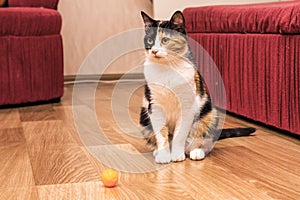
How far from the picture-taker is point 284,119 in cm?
179

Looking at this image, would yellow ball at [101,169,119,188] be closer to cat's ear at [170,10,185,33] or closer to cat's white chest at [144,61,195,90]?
cat's white chest at [144,61,195,90]

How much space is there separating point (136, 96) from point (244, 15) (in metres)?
1.09

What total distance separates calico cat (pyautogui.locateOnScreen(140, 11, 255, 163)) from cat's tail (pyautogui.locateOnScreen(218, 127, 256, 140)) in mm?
185

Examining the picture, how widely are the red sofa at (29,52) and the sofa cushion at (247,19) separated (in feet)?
2.45

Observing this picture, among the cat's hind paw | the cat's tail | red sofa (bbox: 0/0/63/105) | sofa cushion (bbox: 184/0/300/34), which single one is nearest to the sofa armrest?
red sofa (bbox: 0/0/63/105)

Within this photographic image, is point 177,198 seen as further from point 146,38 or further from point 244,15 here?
point 244,15

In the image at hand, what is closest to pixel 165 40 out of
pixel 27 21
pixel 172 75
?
pixel 172 75

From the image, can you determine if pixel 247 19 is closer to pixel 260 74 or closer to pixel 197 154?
pixel 260 74

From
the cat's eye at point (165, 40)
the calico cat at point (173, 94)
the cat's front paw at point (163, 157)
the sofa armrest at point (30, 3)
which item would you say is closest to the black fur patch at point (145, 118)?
the calico cat at point (173, 94)

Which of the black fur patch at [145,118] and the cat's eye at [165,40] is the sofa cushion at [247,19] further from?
the black fur patch at [145,118]

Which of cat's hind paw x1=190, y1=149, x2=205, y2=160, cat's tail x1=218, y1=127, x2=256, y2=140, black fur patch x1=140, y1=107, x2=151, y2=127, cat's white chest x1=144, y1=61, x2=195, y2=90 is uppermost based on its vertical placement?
cat's white chest x1=144, y1=61, x2=195, y2=90

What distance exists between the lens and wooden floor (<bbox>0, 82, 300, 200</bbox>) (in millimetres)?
1220

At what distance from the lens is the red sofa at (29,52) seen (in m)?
2.53

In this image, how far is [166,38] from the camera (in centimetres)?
149
